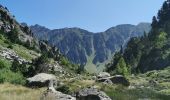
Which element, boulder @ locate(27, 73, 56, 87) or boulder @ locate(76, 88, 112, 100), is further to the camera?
boulder @ locate(27, 73, 56, 87)

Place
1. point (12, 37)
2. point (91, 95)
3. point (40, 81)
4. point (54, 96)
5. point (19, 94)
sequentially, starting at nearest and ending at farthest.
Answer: point (54, 96) < point (91, 95) < point (19, 94) < point (40, 81) < point (12, 37)

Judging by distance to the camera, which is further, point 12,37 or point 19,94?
point 12,37

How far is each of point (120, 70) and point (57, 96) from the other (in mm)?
154986

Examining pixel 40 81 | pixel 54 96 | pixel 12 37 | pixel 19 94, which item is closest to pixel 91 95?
pixel 54 96

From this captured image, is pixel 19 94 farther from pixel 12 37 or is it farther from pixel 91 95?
pixel 12 37

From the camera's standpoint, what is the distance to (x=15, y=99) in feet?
73.2

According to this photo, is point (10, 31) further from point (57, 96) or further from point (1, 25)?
point (57, 96)

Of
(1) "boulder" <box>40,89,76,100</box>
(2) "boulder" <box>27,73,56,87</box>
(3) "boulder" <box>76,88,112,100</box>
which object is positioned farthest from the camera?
(2) "boulder" <box>27,73,56,87</box>

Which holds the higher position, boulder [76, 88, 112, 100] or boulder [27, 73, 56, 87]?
boulder [27, 73, 56, 87]

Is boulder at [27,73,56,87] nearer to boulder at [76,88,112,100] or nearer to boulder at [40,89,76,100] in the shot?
boulder at [76,88,112,100]

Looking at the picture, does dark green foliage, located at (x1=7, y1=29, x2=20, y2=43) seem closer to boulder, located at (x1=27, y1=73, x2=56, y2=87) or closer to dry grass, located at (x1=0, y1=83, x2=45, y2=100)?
boulder, located at (x1=27, y1=73, x2=56, y2=87)

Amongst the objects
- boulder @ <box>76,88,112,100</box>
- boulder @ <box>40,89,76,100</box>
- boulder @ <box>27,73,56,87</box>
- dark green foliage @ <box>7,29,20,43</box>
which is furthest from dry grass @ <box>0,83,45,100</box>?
dark green foliage @ <box>7,29,20,43</box>

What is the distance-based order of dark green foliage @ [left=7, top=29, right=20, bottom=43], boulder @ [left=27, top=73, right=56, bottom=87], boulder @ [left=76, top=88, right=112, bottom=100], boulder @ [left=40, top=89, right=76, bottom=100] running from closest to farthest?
boulder @ [left=40, top=89, right=76, bottom=100], boulder @ [left=76, top=88, right=112, bottom=100], boulder @ [left=27, top=73, right=56, bottom=87], dark green foliage @ [left=7, top=29, right=20, bottom=43]

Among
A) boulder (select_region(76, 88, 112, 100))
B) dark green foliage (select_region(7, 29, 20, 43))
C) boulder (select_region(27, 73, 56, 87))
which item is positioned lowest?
boulder (select_region(76, 88, 112, 100))
